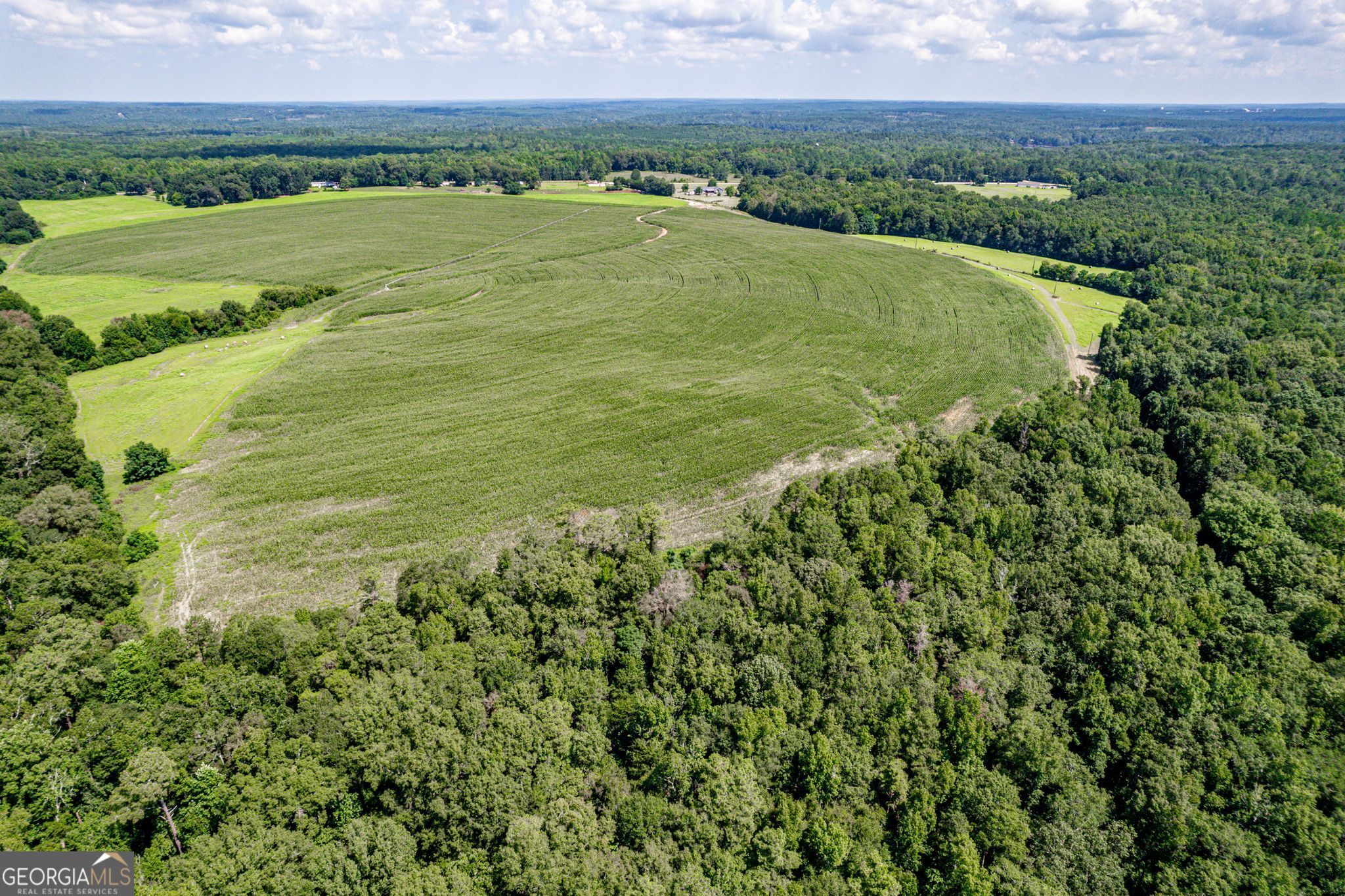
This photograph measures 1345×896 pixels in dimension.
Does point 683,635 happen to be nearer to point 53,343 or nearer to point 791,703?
point 791,703

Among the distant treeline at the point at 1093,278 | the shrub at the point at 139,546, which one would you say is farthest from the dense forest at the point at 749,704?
the distant treeline at the point at 1093,278

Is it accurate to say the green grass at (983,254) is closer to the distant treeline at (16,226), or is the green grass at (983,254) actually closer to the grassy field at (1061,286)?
the grassy field at (1061,286)

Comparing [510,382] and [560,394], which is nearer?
[560,394]

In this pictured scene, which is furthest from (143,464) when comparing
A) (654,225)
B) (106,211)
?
(106,211)

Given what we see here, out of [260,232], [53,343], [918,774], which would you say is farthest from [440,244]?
[918,774]

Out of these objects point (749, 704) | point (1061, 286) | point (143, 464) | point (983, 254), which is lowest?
point (749, 704)

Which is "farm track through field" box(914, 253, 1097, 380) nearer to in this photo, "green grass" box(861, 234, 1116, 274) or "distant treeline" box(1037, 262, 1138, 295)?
"green grass" box(861, 234, 1116, 274)

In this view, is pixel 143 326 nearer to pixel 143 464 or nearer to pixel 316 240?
pixel 143 464
